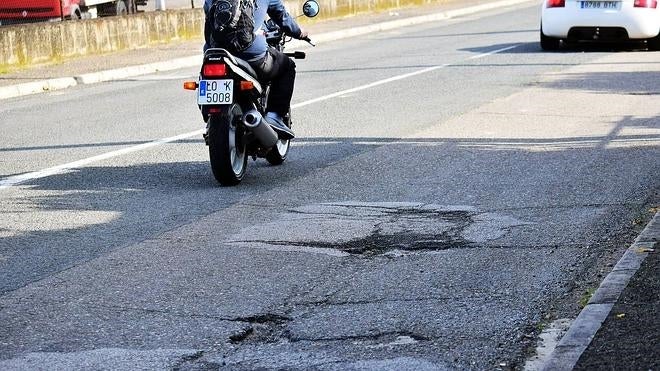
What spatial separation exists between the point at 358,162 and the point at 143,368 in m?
5.89

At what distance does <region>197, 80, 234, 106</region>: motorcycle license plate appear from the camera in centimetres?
962

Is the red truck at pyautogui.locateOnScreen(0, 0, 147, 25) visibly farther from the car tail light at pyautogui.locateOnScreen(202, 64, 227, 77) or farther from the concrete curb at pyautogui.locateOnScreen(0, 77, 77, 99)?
the car tail light at pyautogui.locateOnScreen(202, 64, 227, 77)

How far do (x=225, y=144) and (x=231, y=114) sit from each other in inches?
9.3

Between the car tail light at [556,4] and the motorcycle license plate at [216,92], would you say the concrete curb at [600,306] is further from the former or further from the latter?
the car tail light at [556,4]

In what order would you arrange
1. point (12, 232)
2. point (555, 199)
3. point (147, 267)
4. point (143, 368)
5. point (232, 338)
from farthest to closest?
point (555, 199) < point (12, 232) < point (147, 267) < point (232, 338) < point (143, 368)

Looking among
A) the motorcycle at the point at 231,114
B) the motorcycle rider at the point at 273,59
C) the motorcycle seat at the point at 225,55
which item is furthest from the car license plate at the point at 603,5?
the motorcycle seat at the point at 225,55

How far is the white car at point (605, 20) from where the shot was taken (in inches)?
853

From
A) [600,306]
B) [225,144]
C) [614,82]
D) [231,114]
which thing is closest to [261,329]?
[600,306]

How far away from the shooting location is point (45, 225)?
27.7 ft

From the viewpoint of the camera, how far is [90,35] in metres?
23.1

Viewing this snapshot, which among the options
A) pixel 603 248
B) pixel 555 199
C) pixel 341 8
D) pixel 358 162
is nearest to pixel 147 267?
pixel 603 248

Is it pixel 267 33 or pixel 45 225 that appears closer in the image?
pixel 45 225

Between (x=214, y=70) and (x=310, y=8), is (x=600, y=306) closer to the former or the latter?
(x=214, y=70)

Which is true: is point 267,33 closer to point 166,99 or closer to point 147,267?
point 147,267
